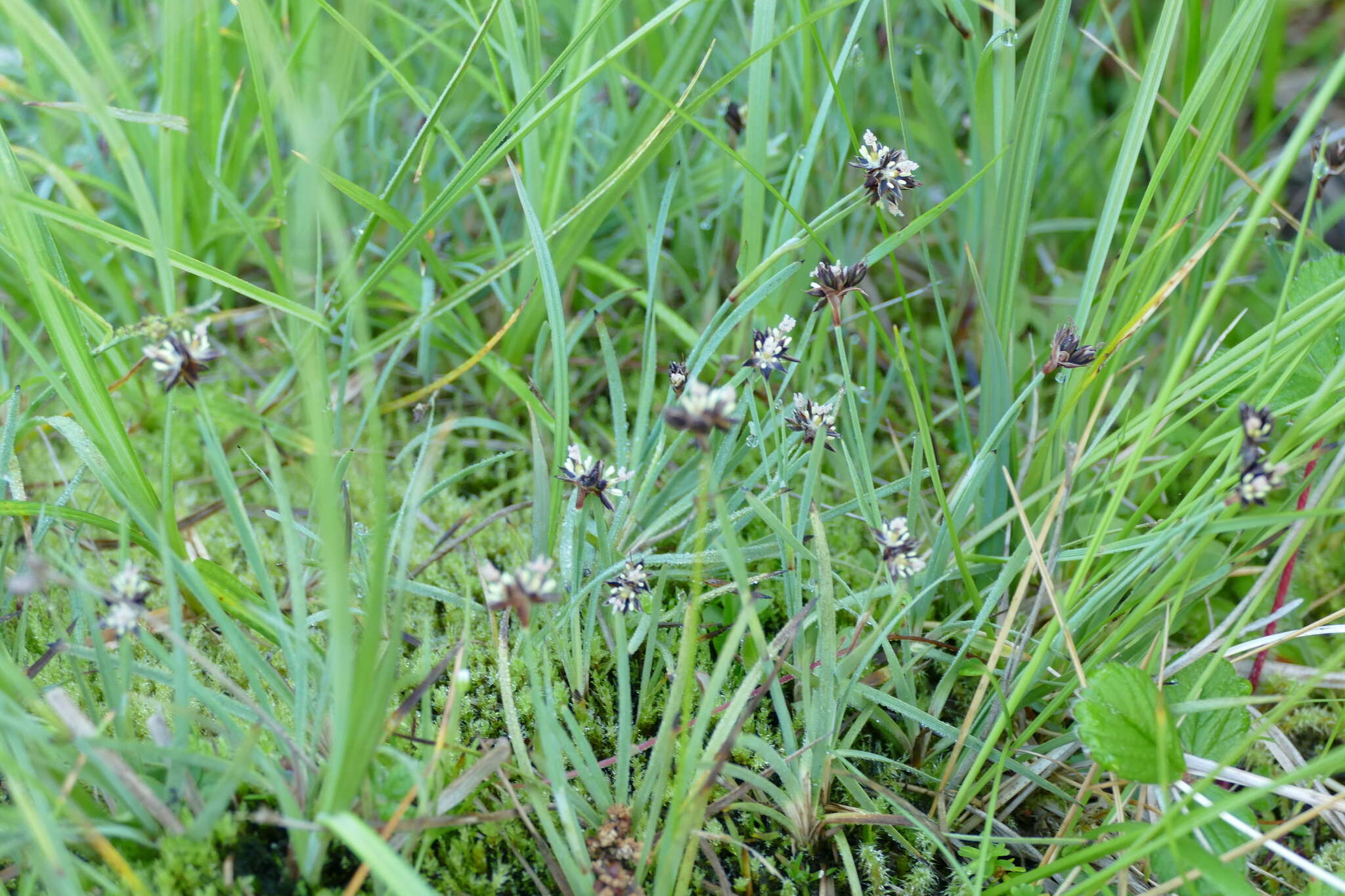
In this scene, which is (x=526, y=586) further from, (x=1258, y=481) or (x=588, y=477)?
(x=1258, y=481)

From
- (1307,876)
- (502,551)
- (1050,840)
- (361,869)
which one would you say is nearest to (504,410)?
(502,551)

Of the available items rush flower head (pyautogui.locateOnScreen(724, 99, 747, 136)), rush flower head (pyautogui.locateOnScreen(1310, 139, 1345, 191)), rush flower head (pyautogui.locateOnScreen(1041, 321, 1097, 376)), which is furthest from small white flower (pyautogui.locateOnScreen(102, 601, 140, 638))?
rush flower head (pyautogui.locateOnScreen(1310, 139, 1345, 191))

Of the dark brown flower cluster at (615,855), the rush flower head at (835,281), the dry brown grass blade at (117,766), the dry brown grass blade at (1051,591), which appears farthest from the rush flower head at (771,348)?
the dry brown grass blade at (117,766)

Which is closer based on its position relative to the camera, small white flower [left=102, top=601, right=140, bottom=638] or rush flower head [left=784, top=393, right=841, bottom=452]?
small white flower [left=102, top=601, right=140, bottom=638]

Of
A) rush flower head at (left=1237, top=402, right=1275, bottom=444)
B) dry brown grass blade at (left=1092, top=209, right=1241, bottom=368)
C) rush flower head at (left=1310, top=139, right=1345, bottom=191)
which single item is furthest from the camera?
rush flower head at (left=1310, top=139, right=1345, bottom=191)

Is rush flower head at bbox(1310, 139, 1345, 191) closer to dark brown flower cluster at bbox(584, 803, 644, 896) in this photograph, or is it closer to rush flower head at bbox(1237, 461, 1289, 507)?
rush flower head at bbox(1237, 461, 1289, 507)

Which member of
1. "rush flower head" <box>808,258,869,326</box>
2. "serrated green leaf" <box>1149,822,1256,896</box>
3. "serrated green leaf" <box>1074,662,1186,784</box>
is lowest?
"serrated green leaf" <box>1149,822,1256,896</box>

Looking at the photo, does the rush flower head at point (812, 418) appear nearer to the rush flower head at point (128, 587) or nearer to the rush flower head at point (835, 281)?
the rush flower head at point (835, 281)
